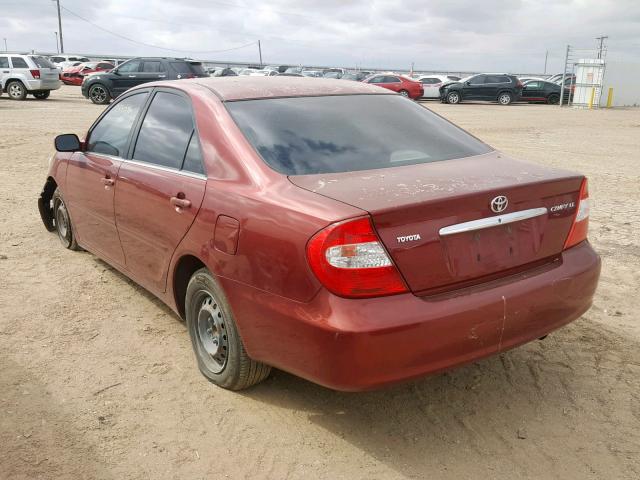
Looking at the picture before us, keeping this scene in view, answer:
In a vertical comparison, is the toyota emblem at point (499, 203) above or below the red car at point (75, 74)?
above

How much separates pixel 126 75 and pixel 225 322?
2117 cm

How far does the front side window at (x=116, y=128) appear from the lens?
4.14 m

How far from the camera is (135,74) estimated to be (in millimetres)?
22094

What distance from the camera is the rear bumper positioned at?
2.44m

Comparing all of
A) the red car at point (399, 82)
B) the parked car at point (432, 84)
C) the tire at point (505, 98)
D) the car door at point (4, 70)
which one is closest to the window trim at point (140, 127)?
the car door at point (4, 70)

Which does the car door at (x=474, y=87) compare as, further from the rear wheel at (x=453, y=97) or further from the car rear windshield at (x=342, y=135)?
the car rear windshield at (x=342, y=135)

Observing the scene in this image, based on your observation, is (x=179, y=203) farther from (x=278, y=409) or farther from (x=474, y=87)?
(x=474, y=87)

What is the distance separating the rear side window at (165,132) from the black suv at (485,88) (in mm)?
28886

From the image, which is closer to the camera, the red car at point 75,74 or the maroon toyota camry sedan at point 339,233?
the maroon toyota camry sedan at point 339,233

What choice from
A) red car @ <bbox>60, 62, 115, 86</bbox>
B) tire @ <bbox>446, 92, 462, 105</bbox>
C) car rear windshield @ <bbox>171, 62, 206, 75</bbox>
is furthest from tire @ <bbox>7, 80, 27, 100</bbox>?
tire @ <bbox>446, 92, 462, 105</bbox>

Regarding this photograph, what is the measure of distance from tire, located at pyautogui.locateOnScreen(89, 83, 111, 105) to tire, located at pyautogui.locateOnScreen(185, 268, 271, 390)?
836 inches

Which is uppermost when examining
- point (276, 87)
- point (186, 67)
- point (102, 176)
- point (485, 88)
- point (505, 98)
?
point (276, 87)

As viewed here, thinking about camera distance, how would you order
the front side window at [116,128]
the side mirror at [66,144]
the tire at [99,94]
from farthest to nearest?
1. the tire at [99,94]
2. the side mirror at [66,144]
3. the front side window at [116,128]

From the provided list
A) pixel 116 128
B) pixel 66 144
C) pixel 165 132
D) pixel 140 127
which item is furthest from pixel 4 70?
pixel 165 132
